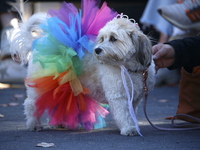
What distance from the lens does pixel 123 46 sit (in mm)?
3836

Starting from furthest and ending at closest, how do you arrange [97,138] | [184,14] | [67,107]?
[184,14], [67,107], [97,138]

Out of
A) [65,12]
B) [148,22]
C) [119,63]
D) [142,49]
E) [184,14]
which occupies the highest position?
[148,22]

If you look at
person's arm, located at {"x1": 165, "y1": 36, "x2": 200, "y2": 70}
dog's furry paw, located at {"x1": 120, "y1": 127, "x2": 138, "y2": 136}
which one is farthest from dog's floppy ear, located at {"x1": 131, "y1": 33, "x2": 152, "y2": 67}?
dog's furry paw, located at {"x1": 120, "y1": 127, "x2": 138, "y2": 136}

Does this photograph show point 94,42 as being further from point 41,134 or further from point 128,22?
point 41,134

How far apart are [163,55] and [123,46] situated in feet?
1.41

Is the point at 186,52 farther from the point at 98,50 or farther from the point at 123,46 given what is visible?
the point at 98,50

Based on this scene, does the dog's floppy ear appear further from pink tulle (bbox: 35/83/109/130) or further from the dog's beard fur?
pink tulle (bbox: 35/83/109/130)

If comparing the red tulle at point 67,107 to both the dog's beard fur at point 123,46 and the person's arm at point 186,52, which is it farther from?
the person's arm at point 186,52

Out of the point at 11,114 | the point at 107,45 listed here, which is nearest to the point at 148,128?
the point at 107,45

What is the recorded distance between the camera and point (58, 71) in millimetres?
3969

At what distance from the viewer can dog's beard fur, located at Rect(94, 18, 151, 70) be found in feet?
12.5

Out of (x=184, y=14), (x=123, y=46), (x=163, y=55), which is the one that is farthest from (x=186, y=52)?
(x=184, y=14)

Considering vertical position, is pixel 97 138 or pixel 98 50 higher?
pixel 98 50

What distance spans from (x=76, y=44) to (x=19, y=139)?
1117mm
